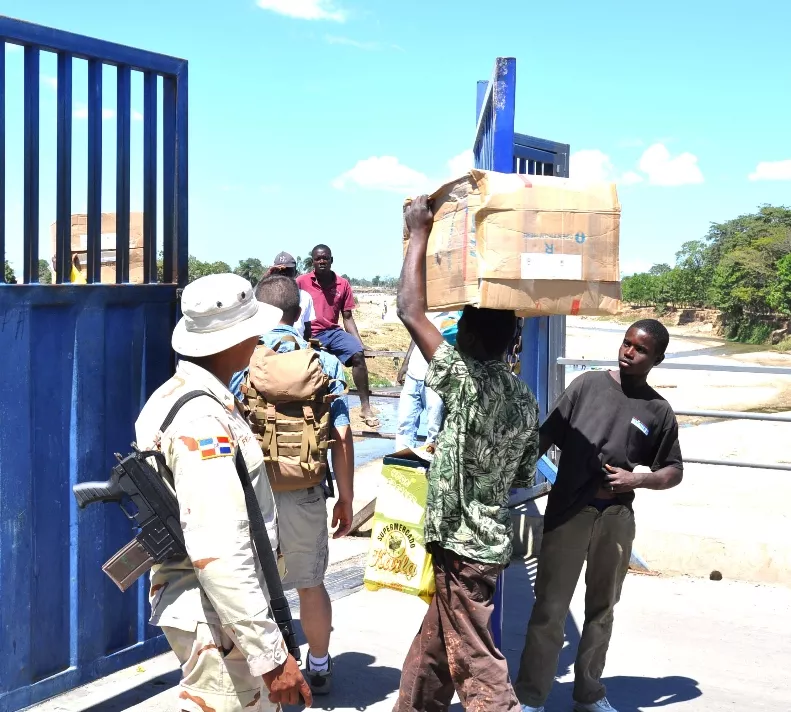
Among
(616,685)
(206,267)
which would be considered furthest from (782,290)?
(616,685)

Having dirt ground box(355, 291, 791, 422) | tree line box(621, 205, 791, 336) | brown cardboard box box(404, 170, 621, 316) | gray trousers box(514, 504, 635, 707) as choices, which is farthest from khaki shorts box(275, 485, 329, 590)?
tree line box(621, 205, 791, 336)

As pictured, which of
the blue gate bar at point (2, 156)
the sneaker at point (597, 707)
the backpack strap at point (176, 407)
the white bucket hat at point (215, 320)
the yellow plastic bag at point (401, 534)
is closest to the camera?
the backpack strap at point (176, 407)

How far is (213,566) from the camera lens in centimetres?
225

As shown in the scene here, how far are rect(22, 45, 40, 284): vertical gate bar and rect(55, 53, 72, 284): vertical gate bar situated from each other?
118 mm

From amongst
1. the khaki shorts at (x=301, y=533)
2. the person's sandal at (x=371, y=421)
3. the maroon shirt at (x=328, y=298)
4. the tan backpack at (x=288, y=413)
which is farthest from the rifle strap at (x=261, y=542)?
the person's sandal at (x=371, y=421)

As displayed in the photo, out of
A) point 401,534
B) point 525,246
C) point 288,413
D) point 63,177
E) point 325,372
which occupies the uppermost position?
point 63,177

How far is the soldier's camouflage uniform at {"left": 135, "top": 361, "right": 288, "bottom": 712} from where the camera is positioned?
2260 mm

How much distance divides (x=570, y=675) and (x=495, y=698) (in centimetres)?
144

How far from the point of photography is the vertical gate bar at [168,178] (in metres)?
4.16

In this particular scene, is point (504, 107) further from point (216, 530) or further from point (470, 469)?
point (216, 530)

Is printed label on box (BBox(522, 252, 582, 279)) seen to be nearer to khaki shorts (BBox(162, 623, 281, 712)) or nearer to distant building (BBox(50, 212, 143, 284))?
khaki shorts (BBox(162, 623, 281, 712))

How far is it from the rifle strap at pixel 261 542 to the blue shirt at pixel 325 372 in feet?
4.21

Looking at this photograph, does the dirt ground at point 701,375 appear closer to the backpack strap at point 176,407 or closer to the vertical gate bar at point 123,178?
the vertical gate bar at point 123,178

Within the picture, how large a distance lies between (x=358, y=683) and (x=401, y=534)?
119cm
